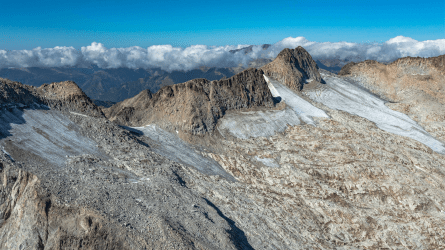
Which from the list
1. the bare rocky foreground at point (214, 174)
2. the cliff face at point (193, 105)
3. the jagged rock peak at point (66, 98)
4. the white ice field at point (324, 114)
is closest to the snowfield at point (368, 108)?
the white ice field at point (324, 114)

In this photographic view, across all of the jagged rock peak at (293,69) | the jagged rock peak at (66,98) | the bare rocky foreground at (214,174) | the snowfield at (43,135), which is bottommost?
the bare rocky foreground at (214,174)

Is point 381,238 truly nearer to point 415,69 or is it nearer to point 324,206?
point 324,206

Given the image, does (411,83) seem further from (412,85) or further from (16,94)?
(16,94)

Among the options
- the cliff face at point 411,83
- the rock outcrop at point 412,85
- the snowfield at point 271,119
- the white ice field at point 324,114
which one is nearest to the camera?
the snowfield at point 271,119

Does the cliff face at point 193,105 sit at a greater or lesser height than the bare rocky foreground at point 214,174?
greater

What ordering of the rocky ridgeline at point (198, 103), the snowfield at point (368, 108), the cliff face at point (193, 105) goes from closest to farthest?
1. the cliff face at point (193, 105)
2. the rocky ridgeline at point (198, 103)
3. the snowfield at point (368, 108)

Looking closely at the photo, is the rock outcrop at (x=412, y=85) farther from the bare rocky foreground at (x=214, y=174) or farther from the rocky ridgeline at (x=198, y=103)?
the rocky ridgeline at (x=198, y=103)

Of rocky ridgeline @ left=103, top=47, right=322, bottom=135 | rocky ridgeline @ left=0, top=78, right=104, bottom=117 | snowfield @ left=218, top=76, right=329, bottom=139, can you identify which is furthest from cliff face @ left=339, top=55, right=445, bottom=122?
rocky ridgeline @ left=0, top=78, right=104, bottom=117
